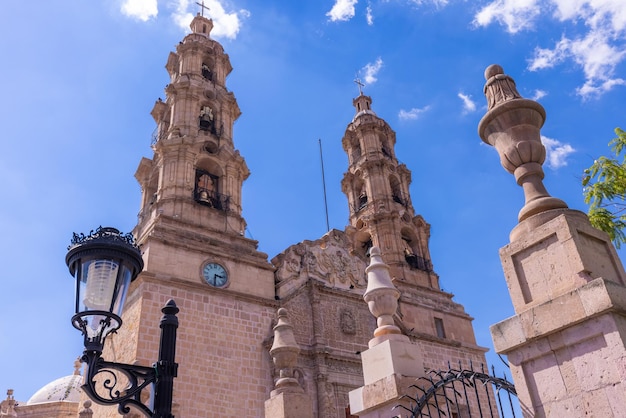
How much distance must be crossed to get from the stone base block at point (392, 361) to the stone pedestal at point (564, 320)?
151 centimetres

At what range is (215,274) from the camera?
18.2m

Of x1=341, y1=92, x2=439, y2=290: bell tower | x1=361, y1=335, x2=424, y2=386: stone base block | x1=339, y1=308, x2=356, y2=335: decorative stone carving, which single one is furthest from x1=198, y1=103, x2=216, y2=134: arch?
x1=361, y1=335, x2=424, y2=386: stone base block

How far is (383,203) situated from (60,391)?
1944 cm

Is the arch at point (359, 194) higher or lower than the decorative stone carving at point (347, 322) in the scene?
higher

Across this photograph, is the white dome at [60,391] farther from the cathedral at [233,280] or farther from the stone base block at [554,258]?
Result: the stone base block at [554,258]

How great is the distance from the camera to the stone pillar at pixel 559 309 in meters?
3.55

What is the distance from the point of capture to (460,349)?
76.3ft

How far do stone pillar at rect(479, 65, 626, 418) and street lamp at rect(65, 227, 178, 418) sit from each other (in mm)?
2559

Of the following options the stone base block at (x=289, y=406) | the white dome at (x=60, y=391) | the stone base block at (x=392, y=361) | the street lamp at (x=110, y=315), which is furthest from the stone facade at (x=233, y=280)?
the white dome at (x=60, y=391)

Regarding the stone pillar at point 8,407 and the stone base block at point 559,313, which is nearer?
the stone base block at point 559,313

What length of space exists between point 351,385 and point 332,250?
18.6ft

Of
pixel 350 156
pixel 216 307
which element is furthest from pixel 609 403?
pixel 350 156

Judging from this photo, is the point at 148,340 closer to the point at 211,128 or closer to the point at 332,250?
the point at 332,250

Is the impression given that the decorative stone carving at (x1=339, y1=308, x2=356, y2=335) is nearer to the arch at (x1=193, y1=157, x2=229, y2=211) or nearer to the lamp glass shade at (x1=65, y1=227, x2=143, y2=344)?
the arch at (x1=193, y1=157, x2=229, y2=211)
